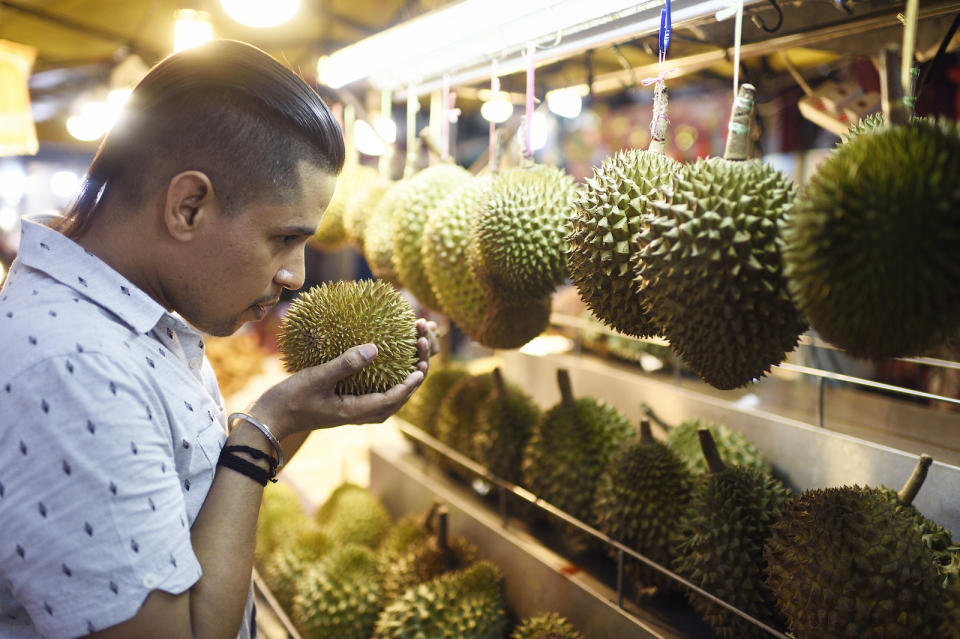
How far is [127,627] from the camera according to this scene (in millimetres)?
856

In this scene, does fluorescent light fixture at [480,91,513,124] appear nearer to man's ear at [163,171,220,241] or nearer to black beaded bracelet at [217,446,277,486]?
man's ear at [163,171,220,241]

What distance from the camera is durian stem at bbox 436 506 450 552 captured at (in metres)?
2.06

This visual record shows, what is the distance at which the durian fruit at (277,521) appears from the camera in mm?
2654

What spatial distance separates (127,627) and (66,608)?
8 centimetres

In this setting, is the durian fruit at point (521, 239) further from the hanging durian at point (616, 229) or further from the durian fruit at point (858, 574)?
the durian fruit at point (858, 574)

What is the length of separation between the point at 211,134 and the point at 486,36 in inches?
35.5

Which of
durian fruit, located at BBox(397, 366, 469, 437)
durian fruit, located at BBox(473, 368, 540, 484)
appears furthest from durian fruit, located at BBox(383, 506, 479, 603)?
durian fruit, located at BBox(397, 366, 469, 437)

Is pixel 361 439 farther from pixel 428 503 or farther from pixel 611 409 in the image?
pixel 611 409

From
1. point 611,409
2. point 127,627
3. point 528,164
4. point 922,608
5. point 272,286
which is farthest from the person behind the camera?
point 611,409

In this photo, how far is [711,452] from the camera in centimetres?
146

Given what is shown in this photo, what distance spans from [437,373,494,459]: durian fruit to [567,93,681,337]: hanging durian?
1.15m

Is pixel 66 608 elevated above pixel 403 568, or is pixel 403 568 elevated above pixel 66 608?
pixel 66 608

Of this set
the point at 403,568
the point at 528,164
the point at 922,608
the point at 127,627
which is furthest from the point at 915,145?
the point at 403,568

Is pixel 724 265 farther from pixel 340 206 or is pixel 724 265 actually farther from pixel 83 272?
pixel 340 206
